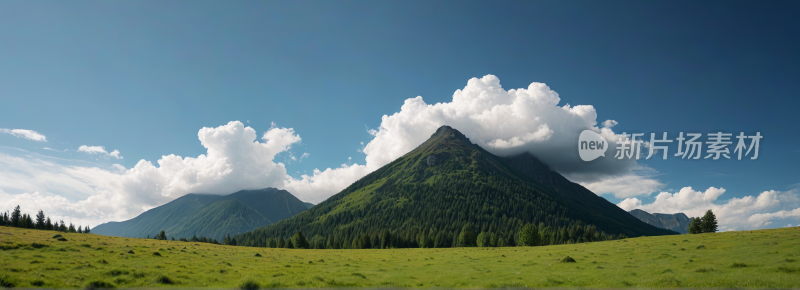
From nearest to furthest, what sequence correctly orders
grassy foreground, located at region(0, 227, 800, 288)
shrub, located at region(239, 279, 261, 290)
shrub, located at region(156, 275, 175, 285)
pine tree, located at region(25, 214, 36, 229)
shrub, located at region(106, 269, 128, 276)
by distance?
grassy foreground, located at region(0, 227, 800, 288), shrub, located at region(239, 279, 261, 290), shrub, located at region(156, 275, 175, 285), shrub, located at region(106, 269, 128, 276), pine tree, located at region(25, 214, 36, 229)

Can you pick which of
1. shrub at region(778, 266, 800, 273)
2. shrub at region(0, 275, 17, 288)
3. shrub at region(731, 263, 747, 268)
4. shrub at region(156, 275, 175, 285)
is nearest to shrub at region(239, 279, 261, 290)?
shrub at region(156, 275, 175, 285)

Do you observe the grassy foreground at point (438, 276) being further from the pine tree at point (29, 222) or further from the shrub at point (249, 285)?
the pine tree at point (29, 222)

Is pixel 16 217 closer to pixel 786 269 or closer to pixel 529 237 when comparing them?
pixel 529 237

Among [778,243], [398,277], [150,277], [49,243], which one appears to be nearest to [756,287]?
[398,277]

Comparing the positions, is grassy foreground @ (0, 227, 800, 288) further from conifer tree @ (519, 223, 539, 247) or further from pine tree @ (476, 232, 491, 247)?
pine tree @ (476, 232, 491, 247)

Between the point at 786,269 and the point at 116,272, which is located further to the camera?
the point at 116,272

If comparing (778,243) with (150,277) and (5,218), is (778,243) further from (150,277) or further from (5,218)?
(5,218)

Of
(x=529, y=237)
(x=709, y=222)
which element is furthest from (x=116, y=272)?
(x=709, y=222)

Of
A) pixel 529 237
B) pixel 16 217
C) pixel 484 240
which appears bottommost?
pixel 484 240

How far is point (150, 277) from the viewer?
2539 centimetres

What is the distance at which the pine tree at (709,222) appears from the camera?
8444cm

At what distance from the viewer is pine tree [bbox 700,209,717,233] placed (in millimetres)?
84438

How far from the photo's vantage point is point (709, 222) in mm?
85125

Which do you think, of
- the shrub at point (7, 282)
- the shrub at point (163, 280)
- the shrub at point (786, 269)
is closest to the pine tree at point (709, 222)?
the shrub at point (786, 269)
